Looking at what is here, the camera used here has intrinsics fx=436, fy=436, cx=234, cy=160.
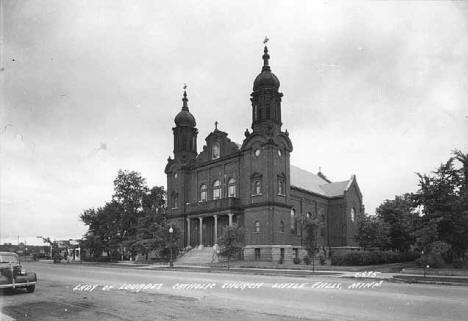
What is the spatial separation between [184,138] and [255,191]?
14481 millimetres

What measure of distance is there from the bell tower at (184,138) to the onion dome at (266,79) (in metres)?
12.3

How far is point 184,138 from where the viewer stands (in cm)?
5584

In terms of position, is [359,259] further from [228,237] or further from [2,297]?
[2,297]

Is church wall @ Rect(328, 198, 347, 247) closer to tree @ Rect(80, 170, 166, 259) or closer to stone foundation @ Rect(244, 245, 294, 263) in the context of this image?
stone foundation @ Rect(244, 245, 294, 263)

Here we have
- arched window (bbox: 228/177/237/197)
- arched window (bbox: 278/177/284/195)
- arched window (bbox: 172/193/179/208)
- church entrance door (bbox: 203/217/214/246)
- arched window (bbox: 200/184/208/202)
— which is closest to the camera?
arched window (bbox: 278/177/284/195)

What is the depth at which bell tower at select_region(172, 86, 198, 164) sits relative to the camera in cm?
5572

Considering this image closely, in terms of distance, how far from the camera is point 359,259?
117 feet

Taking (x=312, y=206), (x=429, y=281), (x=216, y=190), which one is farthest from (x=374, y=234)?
(x=429, y=281)

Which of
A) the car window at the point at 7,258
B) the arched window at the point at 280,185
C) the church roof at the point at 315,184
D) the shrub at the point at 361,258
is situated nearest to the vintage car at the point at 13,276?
the car window at the point at 7,258

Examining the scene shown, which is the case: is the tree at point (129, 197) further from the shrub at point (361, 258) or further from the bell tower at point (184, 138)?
the shrub at point (361, 258)

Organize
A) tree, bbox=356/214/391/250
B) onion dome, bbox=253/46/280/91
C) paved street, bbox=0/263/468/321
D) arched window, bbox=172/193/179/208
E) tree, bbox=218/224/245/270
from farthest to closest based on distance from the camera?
arched window, bbox=172/193/179/208
onion dome, bbox=253/46/280/91
tree, bbox=356/214/391/250
tree, bbox=218/224/245/270
paved street, bbox=0/263/468/321

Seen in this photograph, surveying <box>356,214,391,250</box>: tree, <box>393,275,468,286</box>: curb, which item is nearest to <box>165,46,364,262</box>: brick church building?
<box>356,214,391,250</box>: tree

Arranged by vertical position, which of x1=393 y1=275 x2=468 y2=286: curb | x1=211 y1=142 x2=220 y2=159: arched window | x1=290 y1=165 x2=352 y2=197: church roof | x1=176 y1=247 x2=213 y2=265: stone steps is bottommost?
x1=176 y1=247 x2=213 y2=265: stone steps

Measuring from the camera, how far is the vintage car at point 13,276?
15.8 meters
